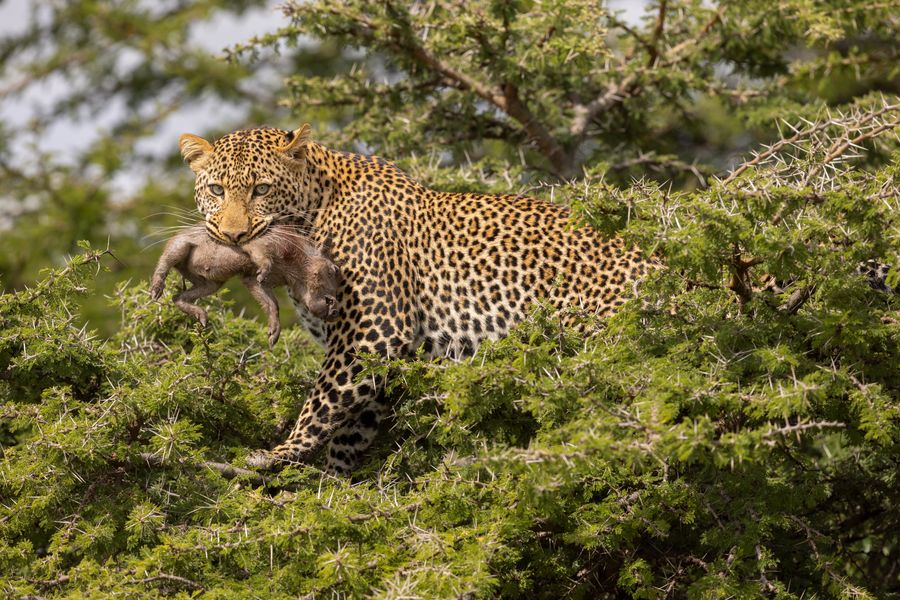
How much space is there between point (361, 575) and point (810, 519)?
3245mm

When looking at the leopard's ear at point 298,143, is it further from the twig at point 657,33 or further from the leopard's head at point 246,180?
the twig at point 657,33

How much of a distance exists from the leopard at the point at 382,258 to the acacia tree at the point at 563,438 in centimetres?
45

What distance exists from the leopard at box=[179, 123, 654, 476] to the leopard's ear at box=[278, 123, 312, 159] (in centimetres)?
1

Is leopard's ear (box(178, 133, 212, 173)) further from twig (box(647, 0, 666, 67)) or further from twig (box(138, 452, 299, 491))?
twig (box(647, 0, 666, 67))

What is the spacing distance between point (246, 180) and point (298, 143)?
55 centimetres

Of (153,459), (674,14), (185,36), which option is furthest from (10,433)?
(185,36)

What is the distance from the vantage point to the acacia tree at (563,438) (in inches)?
245

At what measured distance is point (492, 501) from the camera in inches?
283

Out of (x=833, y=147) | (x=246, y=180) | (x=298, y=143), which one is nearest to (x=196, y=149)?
(x=246, y=180)

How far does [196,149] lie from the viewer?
31.0 feet

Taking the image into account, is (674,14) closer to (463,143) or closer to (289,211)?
(463,143)

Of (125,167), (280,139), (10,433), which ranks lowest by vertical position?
(125,167)

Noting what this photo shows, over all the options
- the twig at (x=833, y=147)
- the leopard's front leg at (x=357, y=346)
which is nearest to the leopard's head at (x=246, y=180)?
the leopard's front leg at (x=357, y=346)

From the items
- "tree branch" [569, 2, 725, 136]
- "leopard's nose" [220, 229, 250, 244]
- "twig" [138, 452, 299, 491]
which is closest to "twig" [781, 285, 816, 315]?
"twig" [138, 452, 299, 491]
